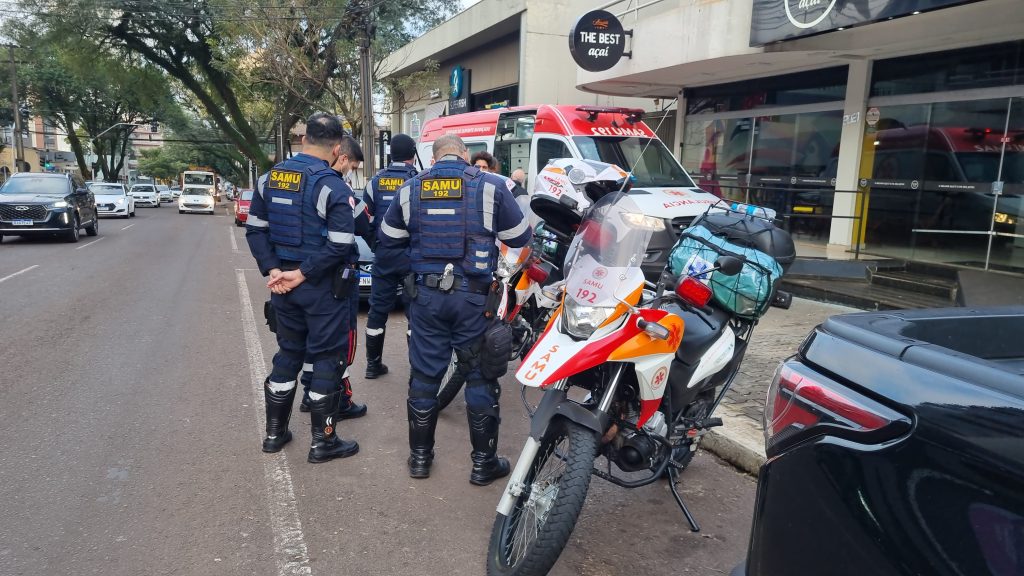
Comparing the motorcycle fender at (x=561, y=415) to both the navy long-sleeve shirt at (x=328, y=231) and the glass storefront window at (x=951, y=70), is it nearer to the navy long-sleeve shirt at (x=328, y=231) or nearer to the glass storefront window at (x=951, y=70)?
the navy long-sleeve shirt at (x=328, y=231)

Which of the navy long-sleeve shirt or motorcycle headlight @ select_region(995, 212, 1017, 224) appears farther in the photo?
motorcycle headlight @ select_region(995, 212, 1017, 224)

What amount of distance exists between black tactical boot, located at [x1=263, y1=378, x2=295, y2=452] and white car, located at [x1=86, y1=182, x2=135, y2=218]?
27.3m

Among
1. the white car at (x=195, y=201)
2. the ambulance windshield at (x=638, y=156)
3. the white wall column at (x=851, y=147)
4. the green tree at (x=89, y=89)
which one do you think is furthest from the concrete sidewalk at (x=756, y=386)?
the white car at (x=195, y=201)

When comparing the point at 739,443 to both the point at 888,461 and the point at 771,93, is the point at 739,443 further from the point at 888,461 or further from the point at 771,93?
the point at 771,93

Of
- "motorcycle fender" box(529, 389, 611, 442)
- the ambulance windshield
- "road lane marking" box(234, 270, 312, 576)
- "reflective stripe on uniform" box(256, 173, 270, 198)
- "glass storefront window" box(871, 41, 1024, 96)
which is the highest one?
"glass storefront window" box(871, 41, 1024, 96)

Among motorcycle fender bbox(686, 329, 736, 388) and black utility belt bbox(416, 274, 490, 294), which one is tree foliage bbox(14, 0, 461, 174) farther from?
motorcycle fender bbox(686, 329, 736, 388)

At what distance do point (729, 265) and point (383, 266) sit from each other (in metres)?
3.12

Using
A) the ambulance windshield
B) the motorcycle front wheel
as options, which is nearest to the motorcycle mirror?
the motorcycle front wheel

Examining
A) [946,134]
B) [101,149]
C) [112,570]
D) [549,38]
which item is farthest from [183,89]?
[112,570]

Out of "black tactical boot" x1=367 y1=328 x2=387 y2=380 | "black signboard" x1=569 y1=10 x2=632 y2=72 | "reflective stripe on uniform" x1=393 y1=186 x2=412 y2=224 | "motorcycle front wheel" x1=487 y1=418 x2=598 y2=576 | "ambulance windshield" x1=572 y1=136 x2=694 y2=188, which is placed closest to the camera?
"motorcycle front wheel" x1=487 y1=418 x2=598 y2=576

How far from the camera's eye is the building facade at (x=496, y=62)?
17.5 m

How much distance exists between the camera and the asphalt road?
3.16 metres

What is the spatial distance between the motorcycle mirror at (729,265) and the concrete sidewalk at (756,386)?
154 centimetres

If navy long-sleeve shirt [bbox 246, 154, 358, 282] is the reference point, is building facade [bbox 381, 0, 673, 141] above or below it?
above
